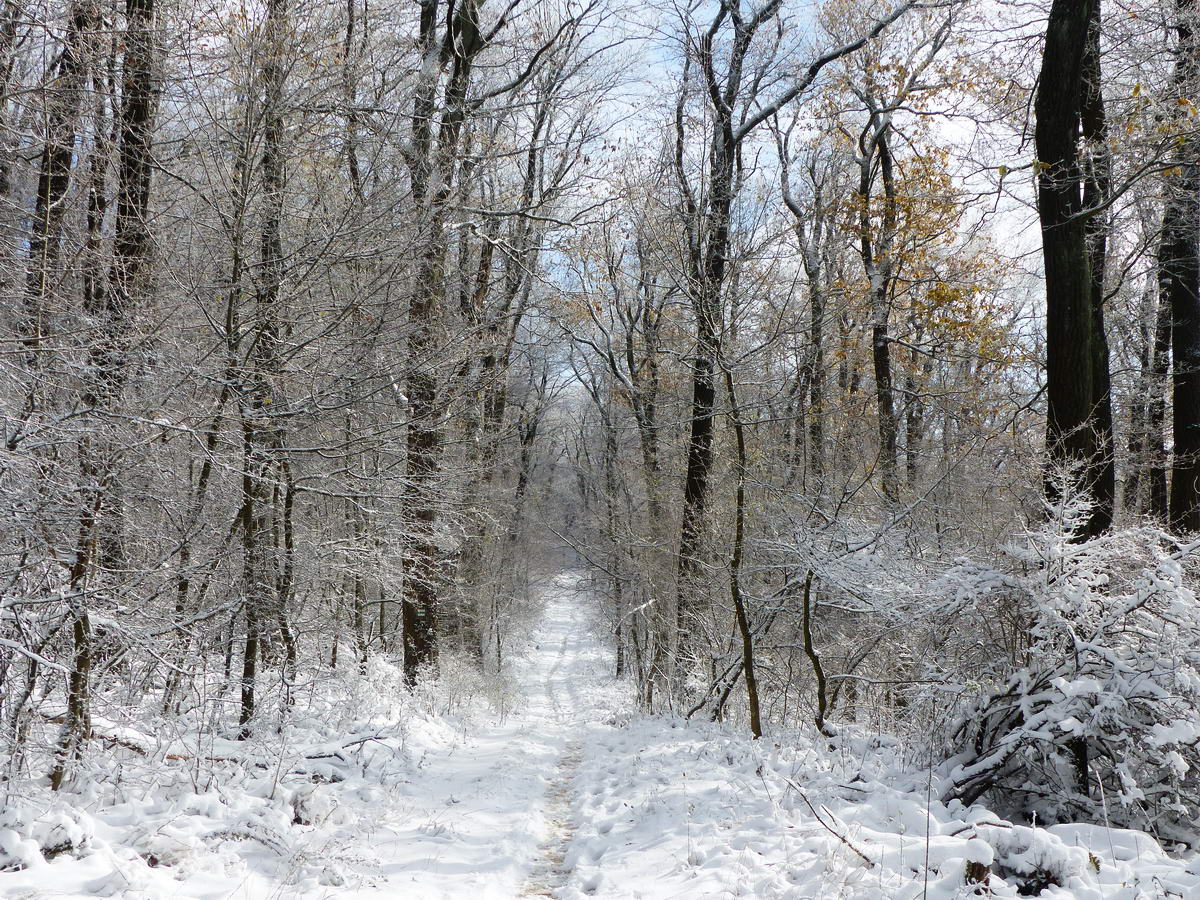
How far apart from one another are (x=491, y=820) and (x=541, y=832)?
17.9 inches

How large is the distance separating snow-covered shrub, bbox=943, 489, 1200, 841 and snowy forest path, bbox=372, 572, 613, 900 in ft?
10.4

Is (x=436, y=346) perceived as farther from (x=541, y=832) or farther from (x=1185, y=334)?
(x=1185, y=334)

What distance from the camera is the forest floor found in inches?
145

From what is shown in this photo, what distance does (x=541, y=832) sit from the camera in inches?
235

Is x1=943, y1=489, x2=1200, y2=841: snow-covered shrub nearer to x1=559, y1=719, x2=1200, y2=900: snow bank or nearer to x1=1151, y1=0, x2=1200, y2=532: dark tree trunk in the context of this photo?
x1=559, y1=719, x2=1200, y2=900: snow bank

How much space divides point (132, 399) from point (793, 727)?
764 centimetres

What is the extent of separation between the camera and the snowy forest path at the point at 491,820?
4719 mm


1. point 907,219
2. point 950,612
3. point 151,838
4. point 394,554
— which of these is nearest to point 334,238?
point 394,554

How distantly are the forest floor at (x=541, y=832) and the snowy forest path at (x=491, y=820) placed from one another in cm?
3

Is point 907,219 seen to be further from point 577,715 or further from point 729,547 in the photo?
point 577,715

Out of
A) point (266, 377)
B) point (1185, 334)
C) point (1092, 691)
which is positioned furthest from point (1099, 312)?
point (266, 377)

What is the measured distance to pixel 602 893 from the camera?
4.48m

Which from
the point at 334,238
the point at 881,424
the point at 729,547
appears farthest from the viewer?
the point at 881,424

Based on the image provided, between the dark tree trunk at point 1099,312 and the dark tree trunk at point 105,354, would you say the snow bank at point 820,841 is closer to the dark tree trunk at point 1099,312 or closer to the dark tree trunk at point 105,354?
the dark tree trunk at point 1099,312
